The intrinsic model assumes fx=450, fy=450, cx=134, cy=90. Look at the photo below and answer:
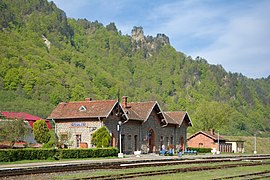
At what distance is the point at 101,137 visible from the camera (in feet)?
143

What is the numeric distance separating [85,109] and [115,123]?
11.5 ft

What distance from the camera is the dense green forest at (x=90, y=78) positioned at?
105 m

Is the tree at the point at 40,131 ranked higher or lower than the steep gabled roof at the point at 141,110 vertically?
lower

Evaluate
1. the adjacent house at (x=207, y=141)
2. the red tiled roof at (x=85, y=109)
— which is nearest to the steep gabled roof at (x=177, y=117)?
the adjacent house at (x=207, y=141)

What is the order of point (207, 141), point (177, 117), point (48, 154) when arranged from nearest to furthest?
point (48, 154), point (177, 117), point (207, 141)

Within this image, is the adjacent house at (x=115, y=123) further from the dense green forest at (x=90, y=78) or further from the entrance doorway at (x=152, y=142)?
the dense green forest at (x=90, y=78)

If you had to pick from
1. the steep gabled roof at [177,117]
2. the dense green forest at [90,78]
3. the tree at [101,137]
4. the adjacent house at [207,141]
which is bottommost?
the adjacent house at [207,141]

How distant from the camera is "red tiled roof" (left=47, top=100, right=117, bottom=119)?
1801 inches

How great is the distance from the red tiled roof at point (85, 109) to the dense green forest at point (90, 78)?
42.2 metres

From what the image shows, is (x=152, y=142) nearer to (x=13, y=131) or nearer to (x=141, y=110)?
(x=141, y=110)

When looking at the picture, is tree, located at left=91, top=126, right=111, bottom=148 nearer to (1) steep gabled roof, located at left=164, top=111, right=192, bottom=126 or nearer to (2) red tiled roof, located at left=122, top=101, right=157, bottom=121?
(2) red tiled roof, located at left=122, top=101, right=157, bottom=121

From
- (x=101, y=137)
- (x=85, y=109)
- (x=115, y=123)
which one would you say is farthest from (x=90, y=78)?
(x=101, y=137)

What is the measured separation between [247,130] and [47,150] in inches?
4988

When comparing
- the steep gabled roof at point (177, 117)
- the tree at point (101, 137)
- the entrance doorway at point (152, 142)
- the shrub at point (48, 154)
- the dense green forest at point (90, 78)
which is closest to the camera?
the shrub at point (48, 154)
